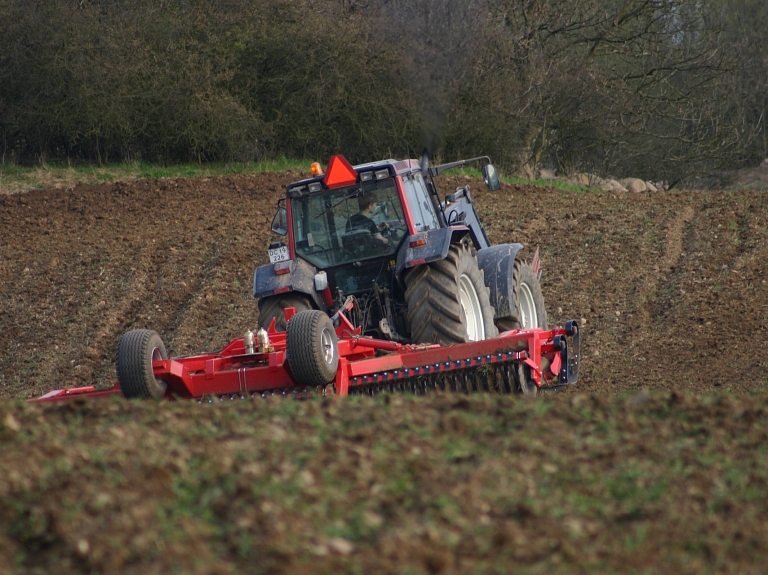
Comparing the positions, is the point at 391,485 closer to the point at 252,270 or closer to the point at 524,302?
the point at 524,302

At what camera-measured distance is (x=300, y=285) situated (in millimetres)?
7348

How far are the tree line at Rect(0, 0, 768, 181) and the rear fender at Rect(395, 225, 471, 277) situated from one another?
1176 centimetres

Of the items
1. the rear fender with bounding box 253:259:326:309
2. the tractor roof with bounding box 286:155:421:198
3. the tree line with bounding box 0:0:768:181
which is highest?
the tree line with bounding box 0:0:768:181

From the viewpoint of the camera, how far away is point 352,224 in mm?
→ 7613

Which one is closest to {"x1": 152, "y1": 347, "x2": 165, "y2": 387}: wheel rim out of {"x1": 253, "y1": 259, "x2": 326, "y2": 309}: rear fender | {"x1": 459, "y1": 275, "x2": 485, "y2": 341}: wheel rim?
{"x1": 253, "y1": 259, "x2": 326, "y2": 309}: rear fender

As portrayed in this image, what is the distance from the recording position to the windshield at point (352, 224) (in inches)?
298

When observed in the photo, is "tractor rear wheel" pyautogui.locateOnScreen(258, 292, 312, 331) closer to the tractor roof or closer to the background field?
the tractor roof

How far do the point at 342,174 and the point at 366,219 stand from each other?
1.32 ft

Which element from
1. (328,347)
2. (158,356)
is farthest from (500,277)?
(158,356)

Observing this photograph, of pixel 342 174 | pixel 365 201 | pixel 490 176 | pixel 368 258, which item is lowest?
pixel 368 258

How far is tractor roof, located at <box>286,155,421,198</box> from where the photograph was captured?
24.6 feet

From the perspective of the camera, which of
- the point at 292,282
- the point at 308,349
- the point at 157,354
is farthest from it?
the point at 292,282

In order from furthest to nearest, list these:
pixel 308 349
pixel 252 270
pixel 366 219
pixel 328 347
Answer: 1. pixel 252 270
2. pixel 366 219
3. pixel 328 347
4. pixel 308 349

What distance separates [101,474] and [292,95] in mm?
17635
